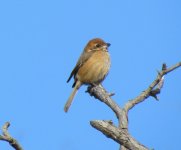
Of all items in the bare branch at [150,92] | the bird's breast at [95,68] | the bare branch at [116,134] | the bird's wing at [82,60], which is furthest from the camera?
the bird's wing at [82,60]

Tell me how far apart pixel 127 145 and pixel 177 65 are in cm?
172

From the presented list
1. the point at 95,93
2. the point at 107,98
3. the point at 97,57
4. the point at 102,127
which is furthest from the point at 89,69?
the point at 102,127

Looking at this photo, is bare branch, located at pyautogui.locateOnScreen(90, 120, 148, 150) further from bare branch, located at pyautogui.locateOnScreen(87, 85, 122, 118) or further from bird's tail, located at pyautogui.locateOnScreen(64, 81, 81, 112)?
bird's tail, located at pyautogui.locateOnScreen(64, 81, 81, 112)

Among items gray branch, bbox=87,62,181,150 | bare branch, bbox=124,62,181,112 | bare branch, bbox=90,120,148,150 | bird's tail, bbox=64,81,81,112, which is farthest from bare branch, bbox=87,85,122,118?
bare branch, bbox=90,120,148,150

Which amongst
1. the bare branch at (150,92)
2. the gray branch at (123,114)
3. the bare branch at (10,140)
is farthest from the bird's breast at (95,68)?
the bare branch at (10,140)

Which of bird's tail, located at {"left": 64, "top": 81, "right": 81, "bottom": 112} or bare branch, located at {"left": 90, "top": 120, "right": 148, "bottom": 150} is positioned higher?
bird's tail, located at {"left": 64, "top": 81, "right": 81, "bottom": 112}

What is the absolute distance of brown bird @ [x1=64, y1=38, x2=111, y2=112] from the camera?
10422mm

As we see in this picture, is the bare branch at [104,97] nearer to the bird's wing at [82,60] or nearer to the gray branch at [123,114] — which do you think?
the gray branch at [123,114]

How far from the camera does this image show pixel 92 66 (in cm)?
1060

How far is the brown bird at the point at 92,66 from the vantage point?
10.4 m

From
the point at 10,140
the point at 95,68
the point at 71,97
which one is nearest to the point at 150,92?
the point at 10,140

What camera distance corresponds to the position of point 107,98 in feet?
25.4

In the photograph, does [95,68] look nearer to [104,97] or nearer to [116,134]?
[104,97]

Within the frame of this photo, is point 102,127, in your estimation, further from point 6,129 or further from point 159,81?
point 159,81
